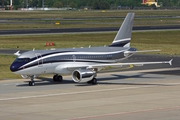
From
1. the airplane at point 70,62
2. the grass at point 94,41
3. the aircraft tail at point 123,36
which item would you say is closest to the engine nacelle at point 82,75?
the airplane at point 70,62

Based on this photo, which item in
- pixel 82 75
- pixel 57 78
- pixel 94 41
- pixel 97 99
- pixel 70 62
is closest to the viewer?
pixel 97 99

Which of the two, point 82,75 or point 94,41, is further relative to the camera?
point 94,41

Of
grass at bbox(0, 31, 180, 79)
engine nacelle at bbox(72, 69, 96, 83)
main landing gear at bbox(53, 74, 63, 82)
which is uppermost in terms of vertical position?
engine nacelle at bbox(72, 69, 96, 83)

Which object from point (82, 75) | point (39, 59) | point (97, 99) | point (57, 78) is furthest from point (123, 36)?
point (97, 99)

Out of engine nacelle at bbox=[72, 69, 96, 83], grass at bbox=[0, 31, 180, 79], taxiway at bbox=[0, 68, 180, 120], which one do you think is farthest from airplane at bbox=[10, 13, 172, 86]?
grass at bbox=[0, 31, 180, 79]

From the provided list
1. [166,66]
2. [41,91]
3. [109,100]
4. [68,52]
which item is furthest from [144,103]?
[166,66]

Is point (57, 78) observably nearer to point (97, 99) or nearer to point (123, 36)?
point (123, 36)

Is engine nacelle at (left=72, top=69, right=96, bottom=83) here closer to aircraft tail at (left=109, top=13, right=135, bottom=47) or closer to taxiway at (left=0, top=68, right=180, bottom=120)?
taxiway at (left=0, top=68, right=180, bottom=120)

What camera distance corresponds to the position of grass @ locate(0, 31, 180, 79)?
96938 millimetres

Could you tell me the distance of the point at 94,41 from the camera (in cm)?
10750

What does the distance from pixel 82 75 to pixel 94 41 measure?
54.9 meters

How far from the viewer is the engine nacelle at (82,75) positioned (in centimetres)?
5306

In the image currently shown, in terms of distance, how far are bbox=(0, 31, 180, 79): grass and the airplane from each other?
24.6 m

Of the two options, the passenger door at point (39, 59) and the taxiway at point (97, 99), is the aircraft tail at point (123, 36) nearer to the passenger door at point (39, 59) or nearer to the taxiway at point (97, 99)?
the taxiway at point (97, 99)
